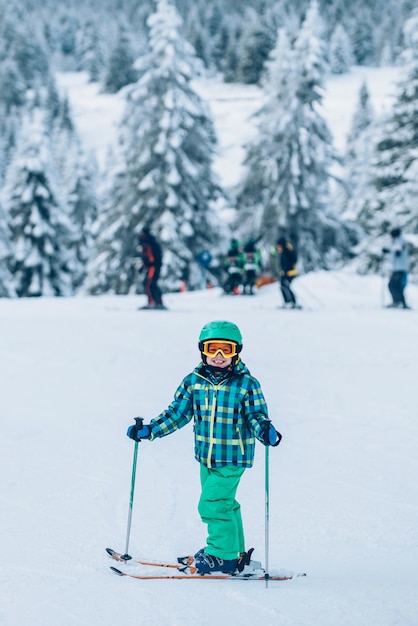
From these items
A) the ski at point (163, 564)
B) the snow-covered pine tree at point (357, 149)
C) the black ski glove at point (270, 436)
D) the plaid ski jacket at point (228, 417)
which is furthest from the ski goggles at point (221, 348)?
the snow-covered pine tree at point (357, 149)

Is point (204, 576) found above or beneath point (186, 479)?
beneath

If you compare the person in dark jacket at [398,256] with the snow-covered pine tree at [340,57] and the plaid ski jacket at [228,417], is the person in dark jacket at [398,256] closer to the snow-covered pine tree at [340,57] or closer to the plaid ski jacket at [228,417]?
the plaid ski jacket at [228,417]

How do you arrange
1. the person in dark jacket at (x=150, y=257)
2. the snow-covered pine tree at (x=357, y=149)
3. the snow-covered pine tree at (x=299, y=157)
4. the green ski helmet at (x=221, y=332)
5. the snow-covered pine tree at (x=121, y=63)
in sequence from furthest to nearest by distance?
the snow-covered pine tree at (x=121, y=63) → the snow-covered pine tree at (x=357, y=149) → the snow-covered pine tree at (x=299, y=157) → the person in dark jacket at (x=150, y=257) → the green ski helmet at (x=221, y=332)

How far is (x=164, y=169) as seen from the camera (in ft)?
78.3

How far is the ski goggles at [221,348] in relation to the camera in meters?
3.79

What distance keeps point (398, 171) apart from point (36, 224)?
16.0m

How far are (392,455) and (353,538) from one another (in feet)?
6.20

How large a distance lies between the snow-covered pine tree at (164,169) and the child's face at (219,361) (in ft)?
62.1

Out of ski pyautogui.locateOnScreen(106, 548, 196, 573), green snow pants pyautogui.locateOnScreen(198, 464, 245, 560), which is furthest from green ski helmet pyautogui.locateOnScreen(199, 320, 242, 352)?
ski pyautogui.locateOnScreen(106, 548, 196, 573)

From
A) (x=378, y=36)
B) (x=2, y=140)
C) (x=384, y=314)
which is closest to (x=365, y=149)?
(x=2, y=140)

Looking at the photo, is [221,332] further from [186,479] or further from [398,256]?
[398,256]

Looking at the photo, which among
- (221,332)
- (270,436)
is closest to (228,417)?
(270,436)

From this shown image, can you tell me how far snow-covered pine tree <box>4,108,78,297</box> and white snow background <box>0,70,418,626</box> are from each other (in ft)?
56.7

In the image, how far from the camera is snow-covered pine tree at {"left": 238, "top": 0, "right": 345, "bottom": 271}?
87.1 ft
